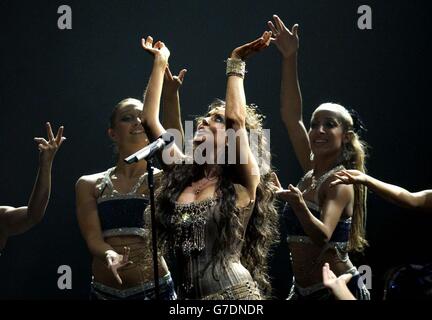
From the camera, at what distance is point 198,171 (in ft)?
9.82

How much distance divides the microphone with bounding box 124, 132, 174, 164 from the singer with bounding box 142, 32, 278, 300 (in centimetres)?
19

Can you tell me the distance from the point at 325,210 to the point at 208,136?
3.04ft

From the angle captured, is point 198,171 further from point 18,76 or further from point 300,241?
point 18,76

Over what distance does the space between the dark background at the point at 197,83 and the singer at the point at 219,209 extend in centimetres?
167

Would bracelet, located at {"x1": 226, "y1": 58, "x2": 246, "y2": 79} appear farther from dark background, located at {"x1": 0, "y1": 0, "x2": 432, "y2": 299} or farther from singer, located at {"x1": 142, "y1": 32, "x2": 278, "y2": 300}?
dark background, located at {"x1": 0, "y1": 0, "x2": 432, "y2": 299}

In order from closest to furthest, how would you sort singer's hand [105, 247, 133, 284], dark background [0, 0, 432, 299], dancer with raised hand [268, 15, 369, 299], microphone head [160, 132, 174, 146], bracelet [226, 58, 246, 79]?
1. microphone head [160, 132, 174, 146]
2. bracelet [226, 58, 246, 79]
3. singer's hand [105, 247, 133, 284]
4. dancer with raised hand [268, 15, 369, 299]
5. dark background [0, 0, 432, 299]

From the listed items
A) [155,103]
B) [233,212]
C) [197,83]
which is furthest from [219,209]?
[197,83]

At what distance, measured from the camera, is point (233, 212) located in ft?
9.23

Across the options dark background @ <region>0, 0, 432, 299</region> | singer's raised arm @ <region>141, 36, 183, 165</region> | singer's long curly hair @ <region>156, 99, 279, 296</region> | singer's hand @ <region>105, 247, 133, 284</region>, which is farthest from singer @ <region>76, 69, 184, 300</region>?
dark background @ <region>0, 0, 432, 299</region>

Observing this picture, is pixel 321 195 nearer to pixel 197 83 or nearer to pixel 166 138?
pixel 166 138

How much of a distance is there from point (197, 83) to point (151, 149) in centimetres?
217

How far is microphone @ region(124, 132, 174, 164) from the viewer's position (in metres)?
2.56

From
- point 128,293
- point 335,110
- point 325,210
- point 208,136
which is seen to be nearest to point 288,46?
point 335,110

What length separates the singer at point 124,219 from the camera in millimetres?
3686
